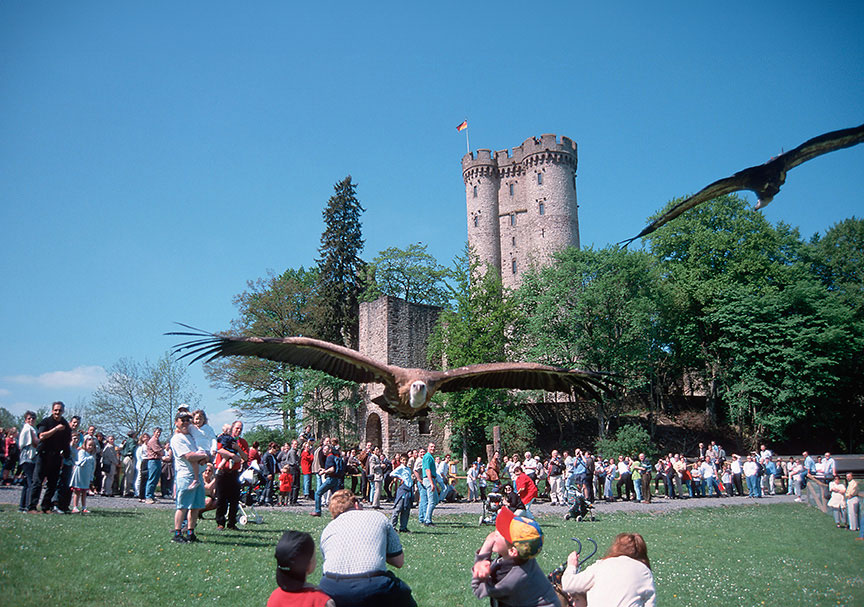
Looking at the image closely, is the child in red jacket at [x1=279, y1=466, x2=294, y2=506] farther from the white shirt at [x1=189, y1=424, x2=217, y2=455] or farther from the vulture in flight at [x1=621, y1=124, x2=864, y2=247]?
the vulture in flight at [x1=621, y1=124, x2=864, y2=247]

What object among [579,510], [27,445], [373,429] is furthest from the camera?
[373,429]

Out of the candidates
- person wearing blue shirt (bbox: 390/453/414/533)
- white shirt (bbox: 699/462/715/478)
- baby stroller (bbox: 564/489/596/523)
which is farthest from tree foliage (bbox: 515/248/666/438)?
person wearing blue shirt (bbox: 390/453/414/533)

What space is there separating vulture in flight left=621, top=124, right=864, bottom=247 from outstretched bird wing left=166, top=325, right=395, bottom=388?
5.16 m

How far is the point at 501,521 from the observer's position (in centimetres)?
404

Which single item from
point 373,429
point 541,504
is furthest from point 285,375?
point 541,504

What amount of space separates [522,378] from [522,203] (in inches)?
1776

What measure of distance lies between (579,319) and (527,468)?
17.8 m

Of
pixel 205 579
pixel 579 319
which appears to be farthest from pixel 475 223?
pixel 205 579

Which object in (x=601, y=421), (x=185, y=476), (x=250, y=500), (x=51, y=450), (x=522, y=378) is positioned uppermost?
(x=522, y=378)

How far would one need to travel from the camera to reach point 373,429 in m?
40.1

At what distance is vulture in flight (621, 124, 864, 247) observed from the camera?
3.94 metres

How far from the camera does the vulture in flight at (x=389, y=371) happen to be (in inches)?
326

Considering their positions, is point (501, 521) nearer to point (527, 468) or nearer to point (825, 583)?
point (825, 583)

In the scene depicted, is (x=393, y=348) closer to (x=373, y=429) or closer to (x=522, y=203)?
(x=373, y=429)
